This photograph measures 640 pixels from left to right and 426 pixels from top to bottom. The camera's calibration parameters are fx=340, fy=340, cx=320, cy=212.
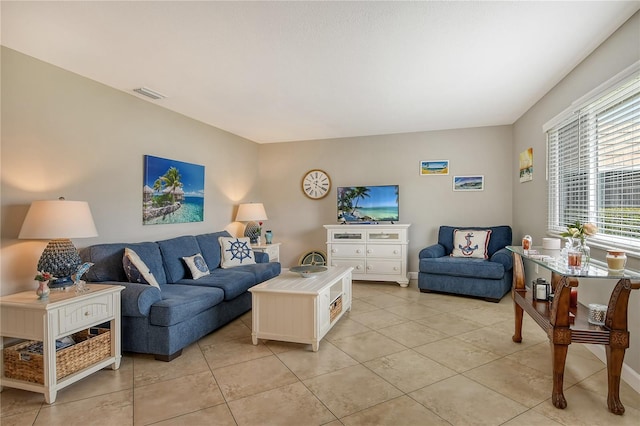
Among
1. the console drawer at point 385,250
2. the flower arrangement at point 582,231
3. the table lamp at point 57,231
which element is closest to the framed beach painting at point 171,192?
the table lamp at point 57,231

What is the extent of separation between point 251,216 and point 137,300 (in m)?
2.70

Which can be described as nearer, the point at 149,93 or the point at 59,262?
the point at 59,262

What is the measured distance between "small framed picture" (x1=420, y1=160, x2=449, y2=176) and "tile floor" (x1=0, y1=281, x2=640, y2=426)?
9.02 feet

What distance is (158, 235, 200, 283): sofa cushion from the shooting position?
3.52m

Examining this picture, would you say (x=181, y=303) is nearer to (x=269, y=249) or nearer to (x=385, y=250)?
(x=269, y=249)

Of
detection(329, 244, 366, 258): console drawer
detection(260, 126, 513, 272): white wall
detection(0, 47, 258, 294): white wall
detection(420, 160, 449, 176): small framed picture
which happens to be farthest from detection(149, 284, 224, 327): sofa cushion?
detection(420, 160, 449, 176): small framed picture

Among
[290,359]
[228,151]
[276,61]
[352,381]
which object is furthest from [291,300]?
[228,151]

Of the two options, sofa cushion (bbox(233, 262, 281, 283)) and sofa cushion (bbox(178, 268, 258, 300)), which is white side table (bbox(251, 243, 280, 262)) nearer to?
sofa cushion (bbox(233, 262, 281, 283))

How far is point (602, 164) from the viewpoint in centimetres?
267

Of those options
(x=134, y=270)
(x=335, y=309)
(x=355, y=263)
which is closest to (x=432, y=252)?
(x=355, y=263)

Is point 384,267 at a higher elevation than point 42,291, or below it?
below

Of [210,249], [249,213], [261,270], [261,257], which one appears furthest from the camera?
[249,213]

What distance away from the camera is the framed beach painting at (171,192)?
3.72m

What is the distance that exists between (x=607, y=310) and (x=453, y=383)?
1.01 m
